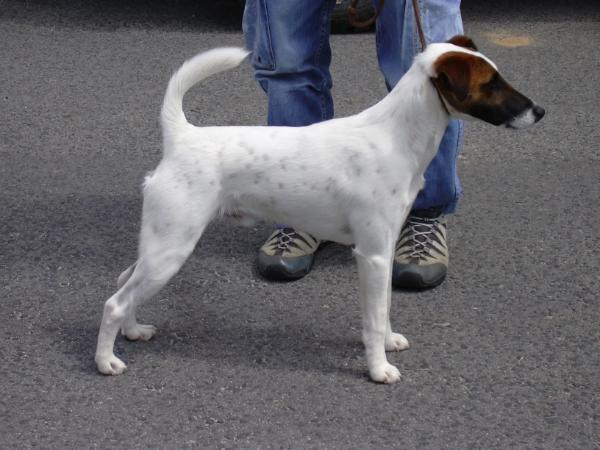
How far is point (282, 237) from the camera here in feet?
11.6

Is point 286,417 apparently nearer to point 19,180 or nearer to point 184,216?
point 184,216

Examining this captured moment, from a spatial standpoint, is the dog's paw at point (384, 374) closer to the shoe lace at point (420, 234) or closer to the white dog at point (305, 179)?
the white dog at point (305, 179)

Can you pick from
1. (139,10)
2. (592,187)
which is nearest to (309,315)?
(592,187)

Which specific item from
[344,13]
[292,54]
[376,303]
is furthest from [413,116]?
[344,13]

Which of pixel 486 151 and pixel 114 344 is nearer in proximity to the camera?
pixel 114 344

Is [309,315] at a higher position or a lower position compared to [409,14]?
lower

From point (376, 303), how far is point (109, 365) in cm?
81

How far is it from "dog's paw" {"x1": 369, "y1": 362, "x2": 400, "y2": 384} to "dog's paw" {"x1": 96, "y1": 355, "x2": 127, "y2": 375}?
0.74 metres

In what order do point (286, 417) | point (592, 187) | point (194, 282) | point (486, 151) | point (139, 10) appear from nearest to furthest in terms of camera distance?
point (286, 417) → point (194, 282) → point (592, 187) → point (486, 151) → point (139, 10)

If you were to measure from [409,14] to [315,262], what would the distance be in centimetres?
101

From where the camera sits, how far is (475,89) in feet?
8.56

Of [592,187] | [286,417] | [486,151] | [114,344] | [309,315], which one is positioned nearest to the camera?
[286,417]

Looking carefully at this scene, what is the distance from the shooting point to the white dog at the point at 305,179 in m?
2.73

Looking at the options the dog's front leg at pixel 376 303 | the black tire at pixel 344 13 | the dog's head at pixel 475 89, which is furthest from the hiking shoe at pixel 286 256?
the black tire at pixel 344 13
